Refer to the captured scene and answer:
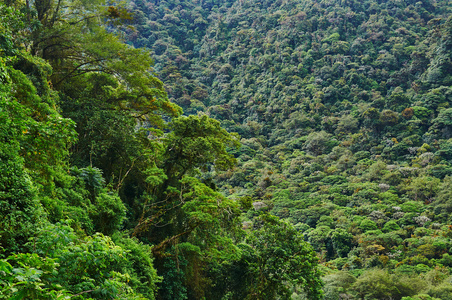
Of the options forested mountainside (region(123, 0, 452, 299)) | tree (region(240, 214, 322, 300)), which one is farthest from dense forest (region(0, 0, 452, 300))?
forested mountainside (region(123, 0, 452, 299))

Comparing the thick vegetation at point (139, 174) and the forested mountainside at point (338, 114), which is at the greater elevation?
the forested mountainside at point (338, 114)

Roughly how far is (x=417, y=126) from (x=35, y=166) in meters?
45.2

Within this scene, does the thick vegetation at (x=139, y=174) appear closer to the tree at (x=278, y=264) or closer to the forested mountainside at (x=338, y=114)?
the tree at (x=278, y=264)

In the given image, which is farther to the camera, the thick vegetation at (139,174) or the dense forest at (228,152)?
the thick vegetation at (139,174)

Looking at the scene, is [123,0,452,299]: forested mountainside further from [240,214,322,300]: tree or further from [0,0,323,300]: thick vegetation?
[0,0,323,300]: thick vegetation

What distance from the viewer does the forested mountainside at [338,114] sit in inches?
938

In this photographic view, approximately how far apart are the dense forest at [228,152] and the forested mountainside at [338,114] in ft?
0.76

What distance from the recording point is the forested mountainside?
78.1 ft

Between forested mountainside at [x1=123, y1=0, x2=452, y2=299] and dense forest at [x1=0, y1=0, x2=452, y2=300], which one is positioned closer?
dense forest at [x1=0, y1=0, x2=452, y2=300]

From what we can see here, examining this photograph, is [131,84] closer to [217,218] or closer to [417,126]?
[217,218]

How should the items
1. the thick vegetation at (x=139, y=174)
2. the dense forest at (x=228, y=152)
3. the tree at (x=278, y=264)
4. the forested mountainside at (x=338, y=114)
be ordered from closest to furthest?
A: the dense forest at (x=228, y=152)
the thick vegetation at (x=139, y=174)
the tree at (x=278, y=264)
the forested mountainside at (x=338, y=114)

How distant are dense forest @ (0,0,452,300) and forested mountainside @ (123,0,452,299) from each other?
0.23 metres

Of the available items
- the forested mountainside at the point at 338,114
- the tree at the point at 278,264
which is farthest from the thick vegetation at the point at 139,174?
the forested mountainside at the point at 338,114

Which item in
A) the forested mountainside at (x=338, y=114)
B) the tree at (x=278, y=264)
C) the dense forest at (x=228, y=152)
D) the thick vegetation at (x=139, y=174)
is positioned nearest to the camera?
the dense forest at (x=228, y=152)
